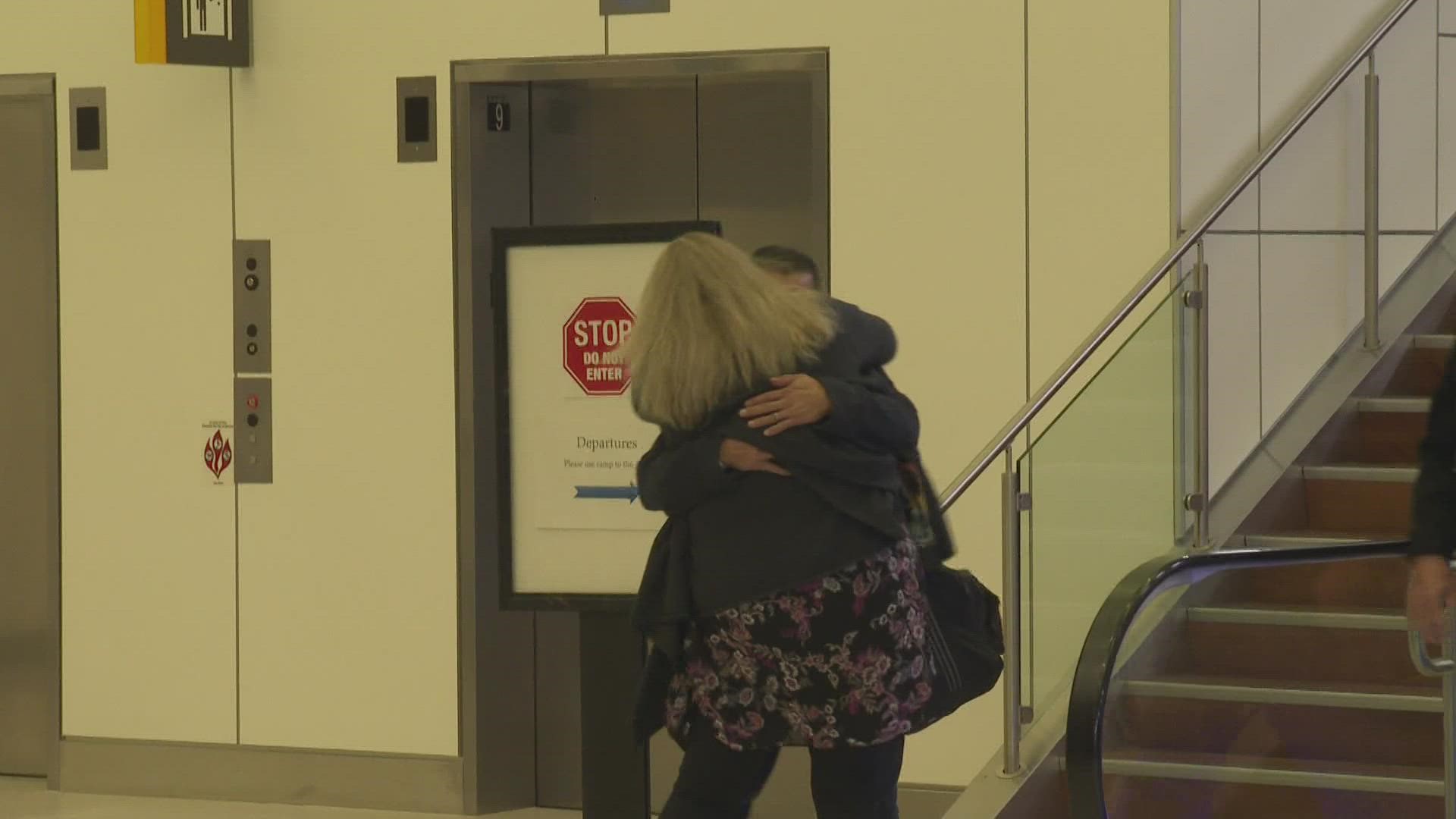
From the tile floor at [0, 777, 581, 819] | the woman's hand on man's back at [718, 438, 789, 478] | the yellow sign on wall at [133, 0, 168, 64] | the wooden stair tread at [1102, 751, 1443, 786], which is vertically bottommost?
the tile floor at [0, 777, 581, 819]

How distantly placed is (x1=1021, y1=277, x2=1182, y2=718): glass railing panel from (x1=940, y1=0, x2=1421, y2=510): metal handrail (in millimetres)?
53

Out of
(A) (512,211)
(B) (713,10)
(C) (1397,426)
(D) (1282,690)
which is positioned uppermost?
(B) (713,10)

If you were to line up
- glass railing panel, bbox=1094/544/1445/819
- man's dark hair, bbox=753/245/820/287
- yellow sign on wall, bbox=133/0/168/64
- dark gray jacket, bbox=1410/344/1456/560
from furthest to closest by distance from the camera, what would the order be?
1. yellow sign on wall, bbox=133/0/168/64
2. glass railing panel, bbox=1094/544/1445/819
3. man's dark hair, bbox=753/245/820/287
4. dark gray jacket, bbox=1410/344/1456/560

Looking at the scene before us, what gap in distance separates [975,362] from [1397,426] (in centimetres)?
116

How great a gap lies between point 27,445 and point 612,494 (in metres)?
2.73

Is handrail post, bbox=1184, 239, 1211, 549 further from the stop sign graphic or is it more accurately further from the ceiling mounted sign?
the ceiling mounted sign

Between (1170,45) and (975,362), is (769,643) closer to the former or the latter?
(975,362)

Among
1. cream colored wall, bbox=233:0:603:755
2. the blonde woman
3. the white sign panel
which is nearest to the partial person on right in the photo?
the blonde woman

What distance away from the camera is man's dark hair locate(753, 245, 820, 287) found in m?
3.79

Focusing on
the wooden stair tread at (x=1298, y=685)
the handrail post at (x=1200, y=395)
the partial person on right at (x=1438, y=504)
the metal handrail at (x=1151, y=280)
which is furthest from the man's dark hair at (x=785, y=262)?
the handrail post at (x=1200, y=395)

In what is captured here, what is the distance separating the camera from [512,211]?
6.12 m

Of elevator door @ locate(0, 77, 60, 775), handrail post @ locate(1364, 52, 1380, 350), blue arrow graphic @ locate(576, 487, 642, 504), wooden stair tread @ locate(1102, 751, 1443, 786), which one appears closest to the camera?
wooden stair tread @ locate(1102, 751, 1443, 786)

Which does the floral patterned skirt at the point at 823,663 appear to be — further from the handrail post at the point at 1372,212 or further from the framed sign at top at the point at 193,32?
the framed sign at top at the point at 193,32

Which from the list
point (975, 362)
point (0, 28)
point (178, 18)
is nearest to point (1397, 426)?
point (975, 362)
